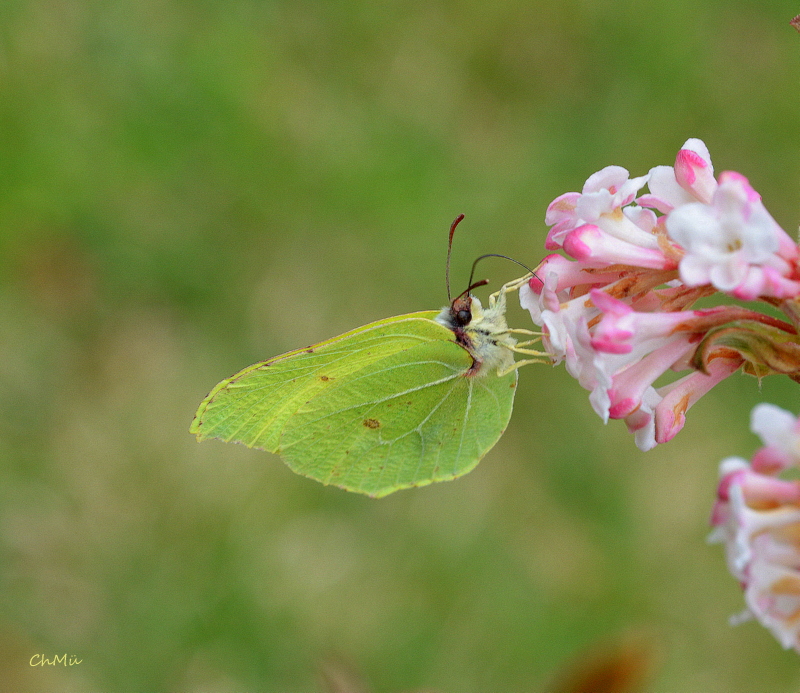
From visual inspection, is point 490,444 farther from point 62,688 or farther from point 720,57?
point 720,57

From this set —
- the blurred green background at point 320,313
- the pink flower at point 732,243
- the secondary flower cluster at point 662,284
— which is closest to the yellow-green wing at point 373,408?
the secondary flower cluster at point 662,284

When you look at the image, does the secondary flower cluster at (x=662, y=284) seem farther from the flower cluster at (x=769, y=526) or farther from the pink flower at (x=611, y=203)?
the flower cluster at (x=769, y=526)

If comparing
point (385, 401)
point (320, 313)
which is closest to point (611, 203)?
point (385, 401)

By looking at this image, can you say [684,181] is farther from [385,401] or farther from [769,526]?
[385,401]

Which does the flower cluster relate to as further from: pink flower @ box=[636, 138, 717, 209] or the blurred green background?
the blurred green background

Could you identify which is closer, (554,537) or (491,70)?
(554,537)

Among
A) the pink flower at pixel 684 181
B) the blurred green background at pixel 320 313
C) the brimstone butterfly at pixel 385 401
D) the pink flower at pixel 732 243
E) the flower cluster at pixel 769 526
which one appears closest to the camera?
the flower cluster at pixel 769 526

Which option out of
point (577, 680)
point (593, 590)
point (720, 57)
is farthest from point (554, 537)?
point (720, 57)
